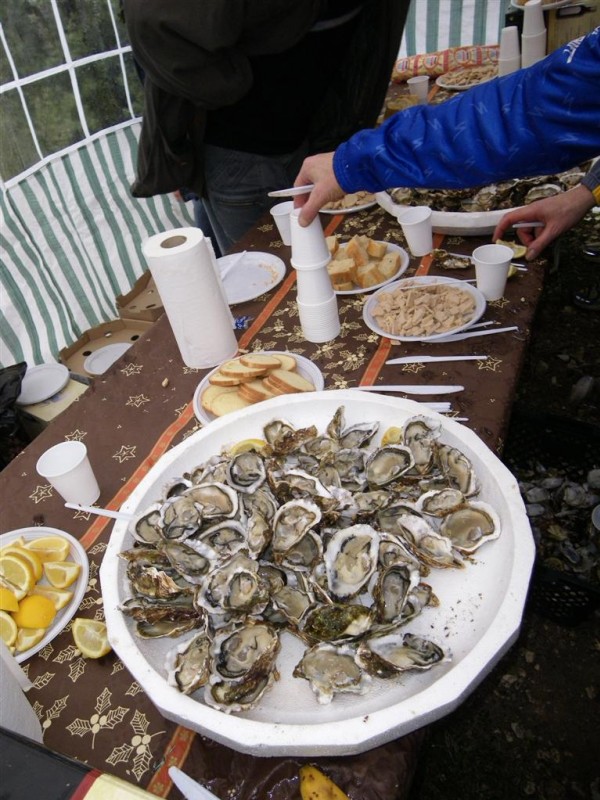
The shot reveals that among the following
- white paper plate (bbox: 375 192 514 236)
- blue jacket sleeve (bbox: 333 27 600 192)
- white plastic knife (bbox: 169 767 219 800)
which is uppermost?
blue jacket sleeve (bbox: 333 27 600 192)

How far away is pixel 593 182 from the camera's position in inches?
70.2

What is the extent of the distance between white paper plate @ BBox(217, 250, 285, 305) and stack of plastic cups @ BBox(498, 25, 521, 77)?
75.6 inches

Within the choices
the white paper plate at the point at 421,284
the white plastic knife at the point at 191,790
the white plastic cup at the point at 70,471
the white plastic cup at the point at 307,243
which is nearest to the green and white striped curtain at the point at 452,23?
the white paper plate at the point at 421,284

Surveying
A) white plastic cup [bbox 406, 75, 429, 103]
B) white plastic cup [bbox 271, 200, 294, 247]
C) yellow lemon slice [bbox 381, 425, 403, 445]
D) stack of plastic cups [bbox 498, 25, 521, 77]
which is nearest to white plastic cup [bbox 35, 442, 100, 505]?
yellow lemon slice [bbox 381, 425, 403, 445]

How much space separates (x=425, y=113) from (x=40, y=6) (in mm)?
2338

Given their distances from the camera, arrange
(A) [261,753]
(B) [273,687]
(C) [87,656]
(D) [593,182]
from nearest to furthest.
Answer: (A) [261,753], (B) [273,687], (C) [87,656], (D) [593,182]

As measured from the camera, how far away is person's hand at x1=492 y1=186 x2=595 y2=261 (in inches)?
70.4

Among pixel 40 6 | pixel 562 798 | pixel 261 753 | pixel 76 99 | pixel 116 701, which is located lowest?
pixel 562 798

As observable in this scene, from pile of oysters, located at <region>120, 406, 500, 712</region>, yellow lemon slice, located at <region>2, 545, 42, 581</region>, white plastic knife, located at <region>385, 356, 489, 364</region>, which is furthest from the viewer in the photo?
white plastic knife, located at <region>385, 356, 489, 364</region>

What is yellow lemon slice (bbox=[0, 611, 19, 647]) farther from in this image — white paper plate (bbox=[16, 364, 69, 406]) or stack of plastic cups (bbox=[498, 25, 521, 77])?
stack of plastic cups (bbox=[498, 25, 521, 77])

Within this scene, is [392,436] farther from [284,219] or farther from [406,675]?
[284,219]

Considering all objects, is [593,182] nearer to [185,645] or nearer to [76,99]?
[185,645]

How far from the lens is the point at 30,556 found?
1.14m

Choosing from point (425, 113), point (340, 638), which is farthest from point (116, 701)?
point (425, 113)
